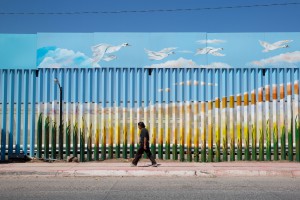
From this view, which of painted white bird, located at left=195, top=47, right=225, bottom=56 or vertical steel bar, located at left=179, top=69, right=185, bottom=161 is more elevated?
painted white bird, located at left=195, top=47, right=225, bottom=56

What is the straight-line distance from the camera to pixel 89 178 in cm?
1008

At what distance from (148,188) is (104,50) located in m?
11.3

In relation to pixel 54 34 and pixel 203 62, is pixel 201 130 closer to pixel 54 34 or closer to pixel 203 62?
pixel 203 62

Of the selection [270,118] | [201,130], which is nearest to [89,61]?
[201,130]

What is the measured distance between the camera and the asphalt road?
24.1 ft

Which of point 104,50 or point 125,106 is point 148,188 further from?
point 104,50

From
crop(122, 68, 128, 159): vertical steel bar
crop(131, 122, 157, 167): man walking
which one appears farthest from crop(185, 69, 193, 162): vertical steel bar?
crop(122, 68, 128, 159): vertical steel bar

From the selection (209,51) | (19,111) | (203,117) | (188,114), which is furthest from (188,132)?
(209,51)

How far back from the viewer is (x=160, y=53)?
1847cm

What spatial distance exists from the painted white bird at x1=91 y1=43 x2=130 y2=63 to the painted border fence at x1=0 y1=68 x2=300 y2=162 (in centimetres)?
563

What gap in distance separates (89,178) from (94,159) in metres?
2.83

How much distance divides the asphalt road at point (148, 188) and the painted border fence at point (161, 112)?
273cm

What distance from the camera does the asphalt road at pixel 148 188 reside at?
7.35 metres

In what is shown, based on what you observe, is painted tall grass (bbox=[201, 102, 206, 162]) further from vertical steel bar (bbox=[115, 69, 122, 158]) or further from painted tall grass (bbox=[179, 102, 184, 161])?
vertical steel bar (bbox=[115, 69, 122, 158])
